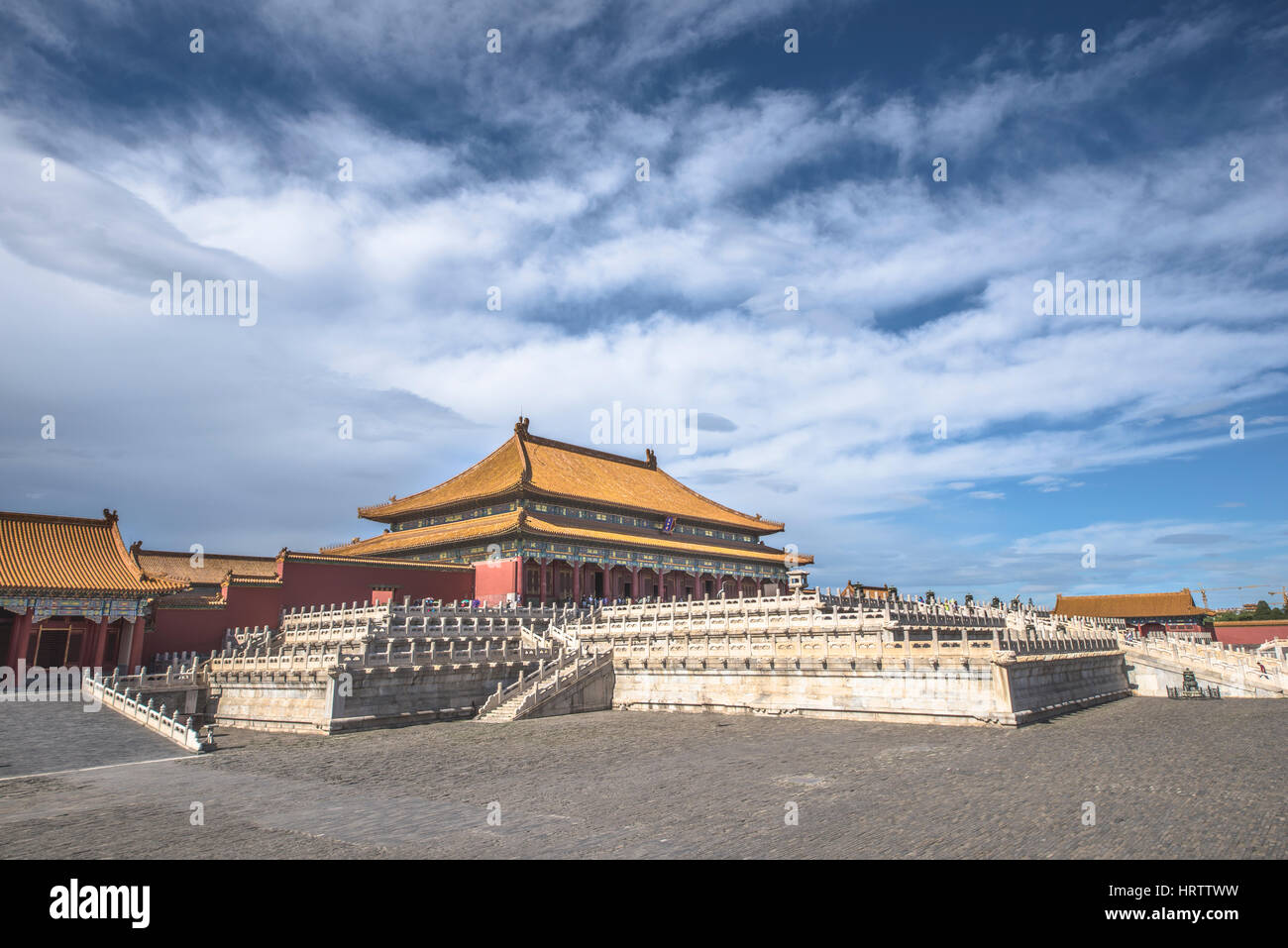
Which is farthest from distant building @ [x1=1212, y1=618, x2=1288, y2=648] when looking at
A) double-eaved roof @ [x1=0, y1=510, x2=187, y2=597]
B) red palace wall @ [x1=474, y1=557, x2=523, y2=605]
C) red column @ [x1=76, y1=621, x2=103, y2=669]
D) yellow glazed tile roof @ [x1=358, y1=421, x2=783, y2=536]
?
red column @ [x1=76, y1=621, x2=103, y2=669]

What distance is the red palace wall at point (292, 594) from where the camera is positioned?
104ft

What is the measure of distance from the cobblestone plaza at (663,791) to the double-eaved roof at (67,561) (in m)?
7.83

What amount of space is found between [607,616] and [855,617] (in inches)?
473

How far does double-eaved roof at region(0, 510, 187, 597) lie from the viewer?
96.0 ft

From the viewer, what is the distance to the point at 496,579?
42.0 metres

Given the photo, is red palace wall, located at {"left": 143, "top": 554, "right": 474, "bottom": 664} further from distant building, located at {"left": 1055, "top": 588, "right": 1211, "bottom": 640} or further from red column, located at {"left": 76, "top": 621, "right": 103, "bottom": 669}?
distant building, located at {"left": 1055, "top": 588, "right": 1211, "bottom": 640}

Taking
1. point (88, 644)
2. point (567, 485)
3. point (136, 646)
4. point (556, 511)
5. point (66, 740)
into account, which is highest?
point (567, 485)

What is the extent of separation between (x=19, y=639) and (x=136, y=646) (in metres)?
3.64

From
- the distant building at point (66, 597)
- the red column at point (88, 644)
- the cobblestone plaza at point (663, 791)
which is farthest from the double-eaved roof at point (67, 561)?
the cobblestone plaza at point (663, 791)

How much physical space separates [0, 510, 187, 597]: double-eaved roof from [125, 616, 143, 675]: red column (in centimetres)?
118

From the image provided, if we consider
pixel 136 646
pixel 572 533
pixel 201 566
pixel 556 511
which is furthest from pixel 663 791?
pixel 201 566

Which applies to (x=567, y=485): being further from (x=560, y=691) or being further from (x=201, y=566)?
(x=560, y=691)
